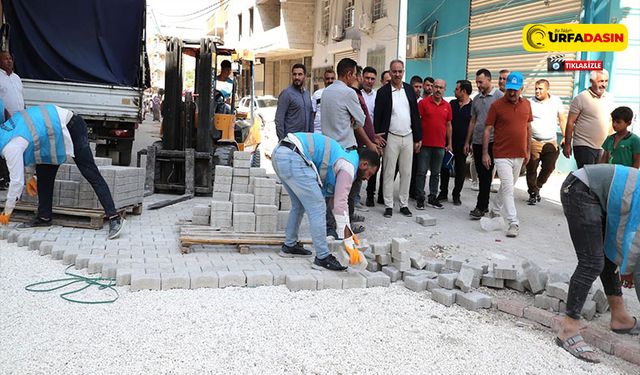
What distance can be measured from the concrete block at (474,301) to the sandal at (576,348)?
0.79 m

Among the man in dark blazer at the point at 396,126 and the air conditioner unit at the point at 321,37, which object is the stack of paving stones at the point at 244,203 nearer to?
the man in dark blazer at the point at 396,126

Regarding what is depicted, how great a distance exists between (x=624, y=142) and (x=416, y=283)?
3083 mm

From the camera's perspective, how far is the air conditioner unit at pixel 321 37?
26.3 metres

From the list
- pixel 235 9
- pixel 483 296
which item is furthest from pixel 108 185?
pixel 235 9

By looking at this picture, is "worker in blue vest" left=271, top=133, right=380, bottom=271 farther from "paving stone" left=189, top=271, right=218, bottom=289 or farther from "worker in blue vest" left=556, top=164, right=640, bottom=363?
"worker in blue vest" left=556, top=164, right=640, bottom=363

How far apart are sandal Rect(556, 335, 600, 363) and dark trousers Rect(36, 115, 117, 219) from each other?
4.62m

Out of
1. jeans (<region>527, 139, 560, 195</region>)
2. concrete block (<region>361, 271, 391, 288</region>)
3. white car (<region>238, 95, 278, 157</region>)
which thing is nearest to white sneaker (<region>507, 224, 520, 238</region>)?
jeans (<region>527, 139, 560, 195</region>)

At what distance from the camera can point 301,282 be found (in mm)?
5000

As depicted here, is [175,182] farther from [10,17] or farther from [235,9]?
[235,9]

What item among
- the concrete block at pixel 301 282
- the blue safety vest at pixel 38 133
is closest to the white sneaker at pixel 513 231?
the concrete block at pixel 301 282

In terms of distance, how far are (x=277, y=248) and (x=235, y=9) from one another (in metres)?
36.2

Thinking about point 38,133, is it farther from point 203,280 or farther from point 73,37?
point 73,37

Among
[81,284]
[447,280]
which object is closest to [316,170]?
[447,280]

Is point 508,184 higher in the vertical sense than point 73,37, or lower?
lower
